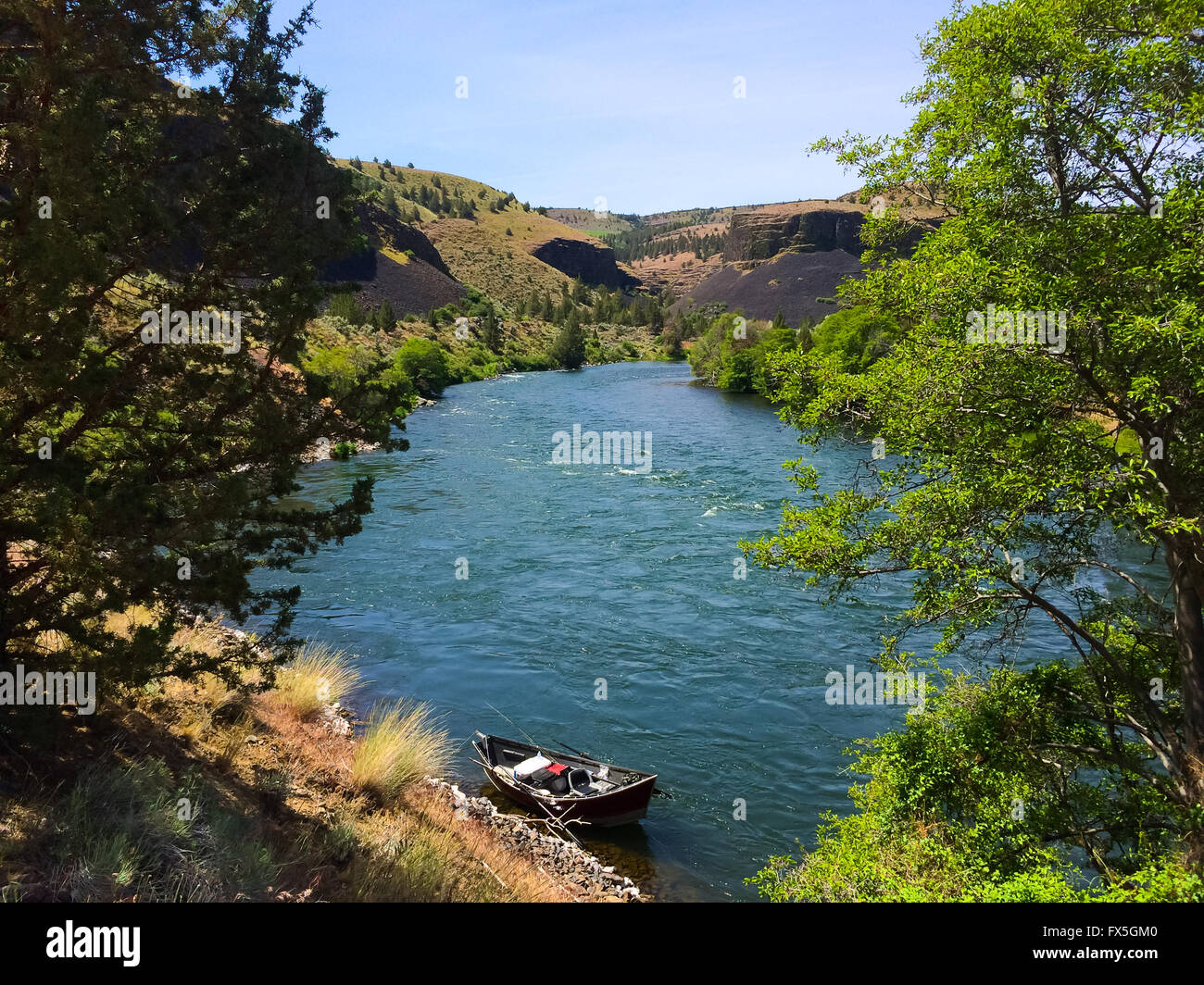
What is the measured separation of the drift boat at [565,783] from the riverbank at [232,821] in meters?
0.61

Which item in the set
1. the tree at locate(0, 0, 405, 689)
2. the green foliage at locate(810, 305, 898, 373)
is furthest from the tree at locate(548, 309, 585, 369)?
the tree at locate(0, 0, 405, 689)

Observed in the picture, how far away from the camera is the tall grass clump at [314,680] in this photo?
13562 mm

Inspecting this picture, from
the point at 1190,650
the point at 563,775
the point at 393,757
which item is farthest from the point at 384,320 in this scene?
the point at 1190,650

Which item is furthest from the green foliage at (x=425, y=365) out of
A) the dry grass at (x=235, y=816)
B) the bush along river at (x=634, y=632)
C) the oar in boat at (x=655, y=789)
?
the dry grass at (x=235, y=816)

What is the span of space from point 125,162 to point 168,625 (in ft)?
14.7

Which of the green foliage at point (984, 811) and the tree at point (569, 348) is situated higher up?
the tree at point (569, 348)

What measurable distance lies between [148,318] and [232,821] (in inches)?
208

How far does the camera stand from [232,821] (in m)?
7.77

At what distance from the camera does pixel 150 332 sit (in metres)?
7.46

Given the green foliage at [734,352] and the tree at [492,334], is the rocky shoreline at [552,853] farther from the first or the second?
the tree at [492,334]

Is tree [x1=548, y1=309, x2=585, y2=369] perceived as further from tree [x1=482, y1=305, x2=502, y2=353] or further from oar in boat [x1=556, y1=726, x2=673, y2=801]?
oar in boat [x1=556, y1=726, x2=673, y2=801]

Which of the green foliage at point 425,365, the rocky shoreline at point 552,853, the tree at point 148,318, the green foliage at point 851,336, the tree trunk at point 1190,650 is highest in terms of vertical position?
the green foliage at point 851,336
